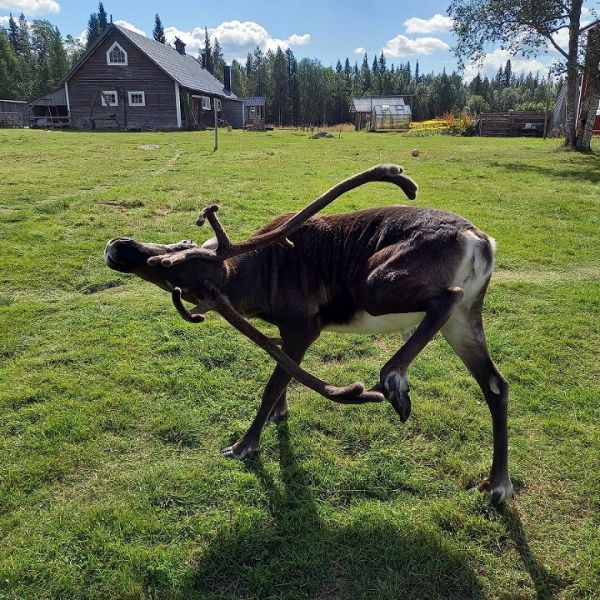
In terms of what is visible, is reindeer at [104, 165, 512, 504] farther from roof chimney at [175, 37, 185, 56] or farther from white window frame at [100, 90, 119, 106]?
roof chimney at [175, 37, 185, 56]

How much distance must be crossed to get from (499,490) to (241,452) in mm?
2050

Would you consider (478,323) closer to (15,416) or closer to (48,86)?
(15,416)

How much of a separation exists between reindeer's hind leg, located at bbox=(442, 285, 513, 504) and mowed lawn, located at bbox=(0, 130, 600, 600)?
0.17m

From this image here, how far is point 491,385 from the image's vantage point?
12.6ft

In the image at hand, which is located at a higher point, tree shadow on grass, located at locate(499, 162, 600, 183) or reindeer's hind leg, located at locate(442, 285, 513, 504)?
tree shadow on grass, located at locate(499, 162, 600, 183)

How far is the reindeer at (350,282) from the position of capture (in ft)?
10.2

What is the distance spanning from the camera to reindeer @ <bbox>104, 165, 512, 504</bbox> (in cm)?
310

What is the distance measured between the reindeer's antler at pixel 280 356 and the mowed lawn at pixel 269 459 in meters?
1.25

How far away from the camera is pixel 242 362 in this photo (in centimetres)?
588

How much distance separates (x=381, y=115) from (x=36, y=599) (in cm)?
5736

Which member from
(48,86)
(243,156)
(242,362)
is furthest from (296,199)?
(48,86)

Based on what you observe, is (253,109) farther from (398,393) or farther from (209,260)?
(398,393)

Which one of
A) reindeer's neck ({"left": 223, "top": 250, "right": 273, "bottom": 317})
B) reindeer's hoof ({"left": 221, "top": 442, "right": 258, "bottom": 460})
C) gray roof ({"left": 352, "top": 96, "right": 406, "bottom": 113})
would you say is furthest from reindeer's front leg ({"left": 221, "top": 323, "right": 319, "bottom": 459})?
gray roof ({"left": 352, "top": 96, "right": 406, "bottom": 113})

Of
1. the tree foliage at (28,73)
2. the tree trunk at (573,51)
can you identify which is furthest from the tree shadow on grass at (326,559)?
the tree foliage at (28,73)
